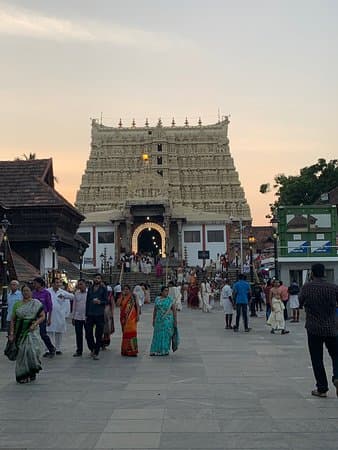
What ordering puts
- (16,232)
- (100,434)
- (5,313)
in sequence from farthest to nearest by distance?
1. (16,232)
2. (5,313)
3. (100,434)

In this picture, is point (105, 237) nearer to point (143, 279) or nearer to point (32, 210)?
point (143, 279)

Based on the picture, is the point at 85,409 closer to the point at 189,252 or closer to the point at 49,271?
the point at 49,271

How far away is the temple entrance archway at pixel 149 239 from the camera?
62.9 metres

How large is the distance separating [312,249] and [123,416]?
19.5m

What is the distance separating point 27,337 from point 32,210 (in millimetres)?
18104

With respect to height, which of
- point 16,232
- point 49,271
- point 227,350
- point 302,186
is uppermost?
point 302,186

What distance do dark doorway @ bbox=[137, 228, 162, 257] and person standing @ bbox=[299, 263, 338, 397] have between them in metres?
57.9

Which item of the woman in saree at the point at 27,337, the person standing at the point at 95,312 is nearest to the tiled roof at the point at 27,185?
the person standing at the point at 95,312

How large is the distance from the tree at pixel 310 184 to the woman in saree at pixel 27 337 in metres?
52.5

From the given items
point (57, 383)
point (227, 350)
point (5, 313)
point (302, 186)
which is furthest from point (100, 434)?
point (302, 186)

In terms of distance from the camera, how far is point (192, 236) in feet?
210

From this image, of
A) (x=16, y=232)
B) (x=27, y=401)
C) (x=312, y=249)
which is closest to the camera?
(x=27, y=401)

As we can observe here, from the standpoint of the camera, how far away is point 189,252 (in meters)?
63.9

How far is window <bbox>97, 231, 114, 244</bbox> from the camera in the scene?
64.4 meters
